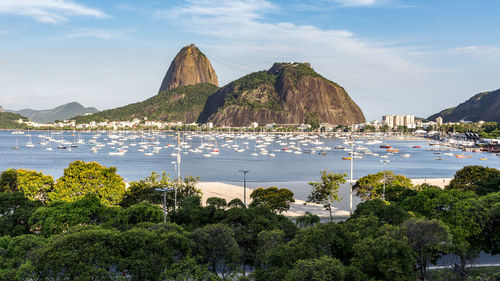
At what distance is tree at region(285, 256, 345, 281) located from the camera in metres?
12.0

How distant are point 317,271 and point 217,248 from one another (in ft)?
14.1

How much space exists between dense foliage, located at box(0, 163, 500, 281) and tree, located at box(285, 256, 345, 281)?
0.10ft

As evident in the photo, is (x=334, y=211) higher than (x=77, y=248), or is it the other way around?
(x=77, y=248)

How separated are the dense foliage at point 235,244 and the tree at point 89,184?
5.89 metres

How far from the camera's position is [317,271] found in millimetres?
12180

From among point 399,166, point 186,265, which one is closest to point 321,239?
point 186,265

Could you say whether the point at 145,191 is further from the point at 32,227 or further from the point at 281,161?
the point at 281,161

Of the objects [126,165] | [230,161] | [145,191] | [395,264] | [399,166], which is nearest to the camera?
[395,264]

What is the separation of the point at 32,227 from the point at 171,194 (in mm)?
9527

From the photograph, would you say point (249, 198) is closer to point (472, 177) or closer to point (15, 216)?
point (472, 177)

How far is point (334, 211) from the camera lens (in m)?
31.6

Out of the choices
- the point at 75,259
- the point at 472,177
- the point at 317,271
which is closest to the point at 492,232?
the point at 317,271

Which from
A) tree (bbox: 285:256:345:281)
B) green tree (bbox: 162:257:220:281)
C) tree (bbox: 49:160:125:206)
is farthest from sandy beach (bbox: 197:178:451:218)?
tree (bbox: 285:256:345:281)

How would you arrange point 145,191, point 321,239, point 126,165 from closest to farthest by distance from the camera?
point 321,239 → point 145,191 → point 126,165
